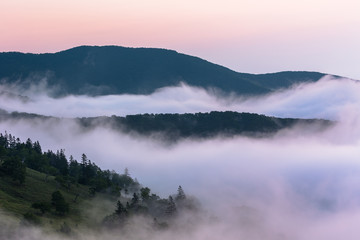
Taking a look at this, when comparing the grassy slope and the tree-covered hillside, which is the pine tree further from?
the grassy slope

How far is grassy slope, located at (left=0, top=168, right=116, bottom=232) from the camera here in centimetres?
12469

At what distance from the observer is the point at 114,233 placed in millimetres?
135250

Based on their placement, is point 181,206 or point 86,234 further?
point 181,206

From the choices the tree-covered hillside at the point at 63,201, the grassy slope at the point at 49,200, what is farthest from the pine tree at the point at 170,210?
the grassy slope at the point at 49,200

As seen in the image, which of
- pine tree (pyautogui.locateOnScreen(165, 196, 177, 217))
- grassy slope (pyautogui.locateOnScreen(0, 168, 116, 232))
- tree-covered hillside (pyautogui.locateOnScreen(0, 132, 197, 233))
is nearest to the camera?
grassy slope (pyautogui.locateOnScreen(0, 168, 116, 232))

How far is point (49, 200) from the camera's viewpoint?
477ft

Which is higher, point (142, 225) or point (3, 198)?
point (3, 198)

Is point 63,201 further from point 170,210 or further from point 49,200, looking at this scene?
point 170,210

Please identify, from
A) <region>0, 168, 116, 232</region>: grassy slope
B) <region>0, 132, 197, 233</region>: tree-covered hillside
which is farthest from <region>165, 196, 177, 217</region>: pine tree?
<region>0, 168, 116, 232</region>: grassy slope

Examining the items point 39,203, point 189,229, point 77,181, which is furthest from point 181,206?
point 39,203

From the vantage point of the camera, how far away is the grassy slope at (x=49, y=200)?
124688mm

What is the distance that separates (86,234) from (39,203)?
16021 mm

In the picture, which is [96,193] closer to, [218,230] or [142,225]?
[142,225]

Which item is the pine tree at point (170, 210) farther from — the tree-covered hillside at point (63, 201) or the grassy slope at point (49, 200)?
the grassy slope at point (49, 200)
